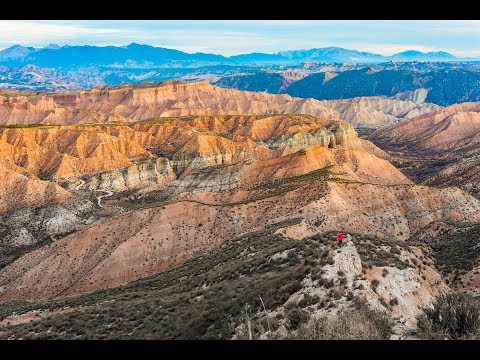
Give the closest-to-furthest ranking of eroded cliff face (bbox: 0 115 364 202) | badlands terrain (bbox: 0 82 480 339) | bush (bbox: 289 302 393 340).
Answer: bush (bbox: 289 302 393 340), badlands terrain (bbox: 0 82 480 339), eroded cliff face (bbox: 0 115 364 202)

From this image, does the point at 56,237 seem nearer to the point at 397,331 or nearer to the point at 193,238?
the point at 193,238

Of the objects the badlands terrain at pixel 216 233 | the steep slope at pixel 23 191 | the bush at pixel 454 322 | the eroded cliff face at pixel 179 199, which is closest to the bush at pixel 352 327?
the badlands terrain at pixel 216 233

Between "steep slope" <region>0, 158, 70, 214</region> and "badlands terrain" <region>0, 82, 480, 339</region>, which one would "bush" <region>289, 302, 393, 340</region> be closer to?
"badlands terrain" <region>0, 82, 480, 339</region>

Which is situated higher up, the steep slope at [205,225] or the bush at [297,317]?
the bush at [297,317]

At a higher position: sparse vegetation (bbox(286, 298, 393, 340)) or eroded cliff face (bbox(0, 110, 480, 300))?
sparse vegetation (bbox(286, 298, 393, 340))

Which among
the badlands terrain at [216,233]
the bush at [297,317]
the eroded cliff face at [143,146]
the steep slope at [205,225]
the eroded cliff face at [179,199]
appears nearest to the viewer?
the bush at [297,317]

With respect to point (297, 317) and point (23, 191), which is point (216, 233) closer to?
point (297, 317)

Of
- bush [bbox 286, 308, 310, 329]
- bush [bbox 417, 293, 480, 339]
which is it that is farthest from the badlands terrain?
bush [bbox 417, 293, 480, 339]

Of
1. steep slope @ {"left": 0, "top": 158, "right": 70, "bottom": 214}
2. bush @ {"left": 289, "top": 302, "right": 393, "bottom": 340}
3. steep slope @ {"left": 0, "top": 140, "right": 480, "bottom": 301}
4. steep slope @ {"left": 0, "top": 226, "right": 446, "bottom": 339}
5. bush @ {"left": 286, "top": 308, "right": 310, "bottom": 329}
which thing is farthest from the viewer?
steep slope @ {"left": 0, "top": 158, "right": 70, "bottom": 214}

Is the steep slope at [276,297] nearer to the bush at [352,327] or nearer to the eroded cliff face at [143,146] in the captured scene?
the bush at [352,327]

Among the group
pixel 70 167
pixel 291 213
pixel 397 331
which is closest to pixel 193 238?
pixel 291 213

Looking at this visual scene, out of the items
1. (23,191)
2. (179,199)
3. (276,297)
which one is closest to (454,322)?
(276,297)
